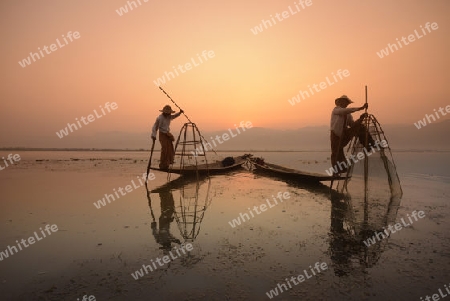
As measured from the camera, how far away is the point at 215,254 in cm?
405

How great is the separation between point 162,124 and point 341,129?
7.56 metres

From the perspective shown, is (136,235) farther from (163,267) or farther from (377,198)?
(377,198)

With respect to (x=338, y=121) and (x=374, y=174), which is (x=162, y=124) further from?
(x=374, y=174)

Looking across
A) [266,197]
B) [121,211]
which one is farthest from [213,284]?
[266,197]

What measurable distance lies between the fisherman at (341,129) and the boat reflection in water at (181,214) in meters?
4.94

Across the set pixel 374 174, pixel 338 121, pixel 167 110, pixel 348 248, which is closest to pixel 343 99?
pixel 338 121

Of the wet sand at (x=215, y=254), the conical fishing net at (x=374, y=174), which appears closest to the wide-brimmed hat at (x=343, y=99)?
the conical fishing net at (x=374, y=174)

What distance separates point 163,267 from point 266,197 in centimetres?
559

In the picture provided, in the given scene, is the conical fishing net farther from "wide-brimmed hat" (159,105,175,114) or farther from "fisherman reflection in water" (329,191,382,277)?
"wide-brimmed hat" (159,105,175,114)

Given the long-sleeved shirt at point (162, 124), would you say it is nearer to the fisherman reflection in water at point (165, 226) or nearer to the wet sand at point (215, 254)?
the fisherman reflection in water at point (165, 226)

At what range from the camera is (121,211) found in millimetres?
6855

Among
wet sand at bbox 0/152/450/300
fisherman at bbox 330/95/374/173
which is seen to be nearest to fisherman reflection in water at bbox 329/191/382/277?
wet sand at bbox 0/152/450/300

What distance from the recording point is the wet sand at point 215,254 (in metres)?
3.01

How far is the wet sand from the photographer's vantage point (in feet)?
9.89
